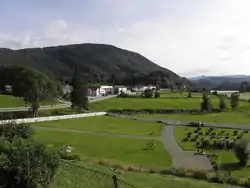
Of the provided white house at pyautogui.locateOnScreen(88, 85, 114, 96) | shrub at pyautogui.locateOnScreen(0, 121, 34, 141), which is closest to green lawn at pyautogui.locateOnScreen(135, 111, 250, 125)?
shrub at pyautogui.locateOnScreen(0, 121, 34, 141)

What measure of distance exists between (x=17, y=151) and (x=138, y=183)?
Answer: 5.28 metres

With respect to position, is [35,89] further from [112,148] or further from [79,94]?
[112,148]

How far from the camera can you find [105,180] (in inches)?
483

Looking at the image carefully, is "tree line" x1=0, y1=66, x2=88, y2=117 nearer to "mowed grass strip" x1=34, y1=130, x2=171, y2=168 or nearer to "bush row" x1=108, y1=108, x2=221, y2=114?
"bush row" x1=108, y1=108, x2=221, y2=114

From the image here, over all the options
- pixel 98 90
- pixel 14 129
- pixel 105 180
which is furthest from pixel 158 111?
pixel 105 180

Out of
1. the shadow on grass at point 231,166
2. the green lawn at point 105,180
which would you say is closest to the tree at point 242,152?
the shadow on grass at point 231,166

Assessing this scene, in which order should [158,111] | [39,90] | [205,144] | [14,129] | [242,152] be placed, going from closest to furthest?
[14,129] → [242,152] → [205,144] → [39,90] → [158,111]

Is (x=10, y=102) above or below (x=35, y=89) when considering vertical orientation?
below

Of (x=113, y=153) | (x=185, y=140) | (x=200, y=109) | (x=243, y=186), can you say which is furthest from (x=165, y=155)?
(x=200, y=109)

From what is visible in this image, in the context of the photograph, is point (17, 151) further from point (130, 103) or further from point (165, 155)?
point (130, 103)

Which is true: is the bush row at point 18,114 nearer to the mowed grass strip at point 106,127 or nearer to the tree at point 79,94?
the mowed grass strip at point 106,127

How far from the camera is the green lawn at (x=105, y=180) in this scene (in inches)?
448

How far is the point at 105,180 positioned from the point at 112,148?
86.9 feet

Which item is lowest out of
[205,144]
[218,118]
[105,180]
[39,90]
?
[218,118]
